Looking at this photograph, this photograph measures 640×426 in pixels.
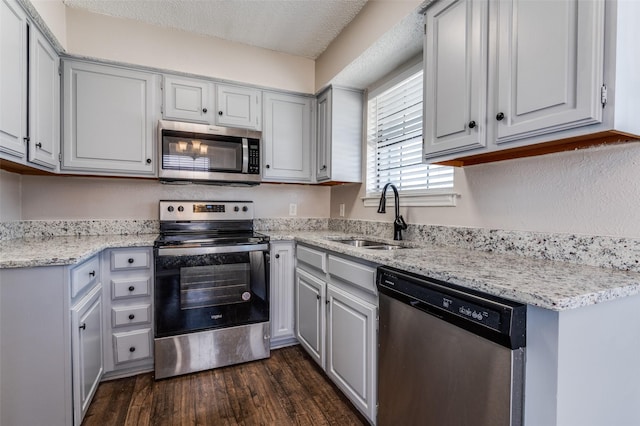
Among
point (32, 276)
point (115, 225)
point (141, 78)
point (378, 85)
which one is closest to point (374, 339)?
point (32, 276)

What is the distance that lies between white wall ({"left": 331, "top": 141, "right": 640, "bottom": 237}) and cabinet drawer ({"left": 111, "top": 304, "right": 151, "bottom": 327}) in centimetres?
198

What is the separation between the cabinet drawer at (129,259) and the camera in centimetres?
199

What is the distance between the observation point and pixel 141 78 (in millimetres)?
2318

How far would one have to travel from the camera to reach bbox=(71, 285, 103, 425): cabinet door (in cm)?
150

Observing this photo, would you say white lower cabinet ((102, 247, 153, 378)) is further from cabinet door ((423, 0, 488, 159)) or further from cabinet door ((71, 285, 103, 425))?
cabinet door ((423, 0, 488, 159))

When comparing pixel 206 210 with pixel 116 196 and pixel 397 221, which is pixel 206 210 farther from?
pixel 397 221

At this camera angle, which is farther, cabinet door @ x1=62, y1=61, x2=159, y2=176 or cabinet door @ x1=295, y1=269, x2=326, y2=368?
cabinet door @ x1=62, y1=61, x2=159, y2=176

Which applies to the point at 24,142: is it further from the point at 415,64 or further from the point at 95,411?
the point at 415,64

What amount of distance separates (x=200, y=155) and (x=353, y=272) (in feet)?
5.00

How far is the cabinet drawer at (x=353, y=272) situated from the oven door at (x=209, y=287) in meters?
0.66

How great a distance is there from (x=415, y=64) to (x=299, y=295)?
5.97ft

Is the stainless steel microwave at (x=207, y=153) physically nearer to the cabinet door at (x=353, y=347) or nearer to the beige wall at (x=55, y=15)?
the beige wall at (x=55, y=15)

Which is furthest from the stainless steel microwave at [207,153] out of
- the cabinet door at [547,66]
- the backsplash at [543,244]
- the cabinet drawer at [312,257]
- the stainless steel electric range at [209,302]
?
the cabinet door at [547,66]

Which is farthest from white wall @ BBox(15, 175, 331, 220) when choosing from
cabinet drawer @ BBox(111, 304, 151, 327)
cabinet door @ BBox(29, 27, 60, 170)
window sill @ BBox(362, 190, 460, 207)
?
window sill @ BBox(362, 190, 460, 207)
